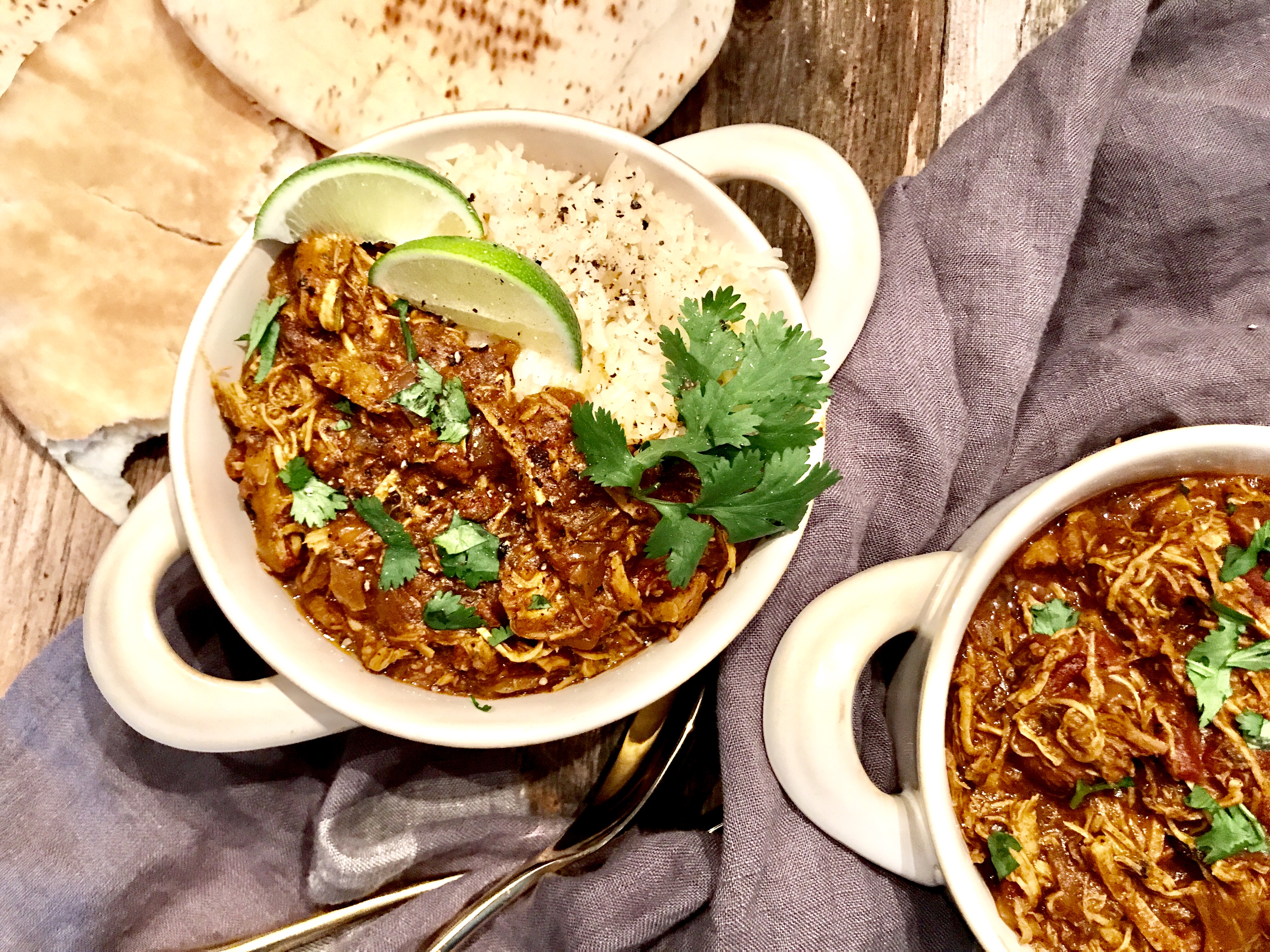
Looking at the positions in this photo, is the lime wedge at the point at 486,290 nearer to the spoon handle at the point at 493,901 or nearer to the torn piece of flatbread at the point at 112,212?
the torn piece of flatbread at the point at 112,212

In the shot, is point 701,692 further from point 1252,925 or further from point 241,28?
point 241,28

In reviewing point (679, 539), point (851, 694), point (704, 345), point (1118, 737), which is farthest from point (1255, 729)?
point (704, 345)

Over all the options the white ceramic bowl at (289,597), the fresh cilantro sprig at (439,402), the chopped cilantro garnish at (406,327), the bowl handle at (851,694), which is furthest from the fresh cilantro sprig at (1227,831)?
the chopped cilantro garnish at (406,327)

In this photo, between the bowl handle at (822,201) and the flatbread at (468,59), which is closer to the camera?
the bowl handle at (822,201)

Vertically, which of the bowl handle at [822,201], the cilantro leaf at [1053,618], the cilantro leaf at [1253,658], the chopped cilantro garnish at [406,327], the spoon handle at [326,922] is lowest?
the spoon handle at [326,922]

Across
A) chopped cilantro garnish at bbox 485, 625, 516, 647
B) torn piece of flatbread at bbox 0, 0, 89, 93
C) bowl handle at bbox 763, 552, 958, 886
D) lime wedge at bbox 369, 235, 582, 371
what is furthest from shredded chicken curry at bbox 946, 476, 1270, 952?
torn piece of flatbread at bbox 0, 0, 89, 93

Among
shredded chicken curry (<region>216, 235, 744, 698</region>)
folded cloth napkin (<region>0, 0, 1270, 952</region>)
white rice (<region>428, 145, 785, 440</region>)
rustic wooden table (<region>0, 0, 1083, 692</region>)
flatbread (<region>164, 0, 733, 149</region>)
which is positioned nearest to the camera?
shredded chicken curry (<region>216, 235, 744, 698</region>)

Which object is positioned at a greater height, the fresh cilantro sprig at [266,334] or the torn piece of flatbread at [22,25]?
the torn piece of flatbread at [22,25]

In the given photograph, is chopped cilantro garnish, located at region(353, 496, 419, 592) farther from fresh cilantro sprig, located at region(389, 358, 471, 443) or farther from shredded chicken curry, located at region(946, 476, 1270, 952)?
shredded chicken curry, located at region(946, 476, 1270, 952)

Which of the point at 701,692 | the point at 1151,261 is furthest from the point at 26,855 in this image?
the point at 1151,261
